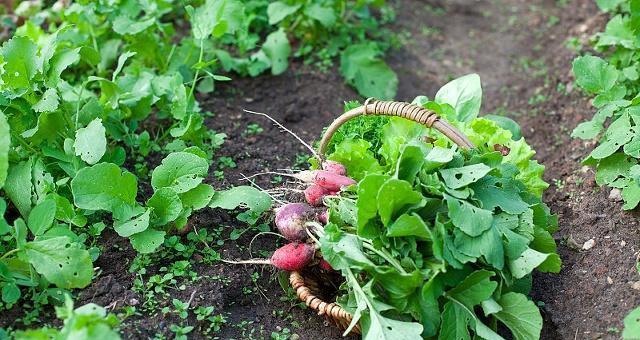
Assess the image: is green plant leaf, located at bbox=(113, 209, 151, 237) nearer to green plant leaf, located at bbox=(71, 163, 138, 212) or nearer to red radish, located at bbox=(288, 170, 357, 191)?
green plant leaf, located at bbox=(71, 163, 138, 212)

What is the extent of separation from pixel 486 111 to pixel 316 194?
6.18 feet

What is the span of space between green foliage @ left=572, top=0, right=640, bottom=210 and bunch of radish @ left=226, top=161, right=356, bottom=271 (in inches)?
45.2

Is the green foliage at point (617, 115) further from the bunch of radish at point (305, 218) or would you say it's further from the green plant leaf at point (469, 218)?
the bunch of radish at point (305, 218)

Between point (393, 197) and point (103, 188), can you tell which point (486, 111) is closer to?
point (393, 197)

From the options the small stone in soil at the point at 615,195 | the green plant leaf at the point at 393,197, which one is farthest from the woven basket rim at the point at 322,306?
the small stone in soil at the point at 615,195

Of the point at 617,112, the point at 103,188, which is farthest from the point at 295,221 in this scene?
the point at 617,112

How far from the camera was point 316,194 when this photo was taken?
120 inches

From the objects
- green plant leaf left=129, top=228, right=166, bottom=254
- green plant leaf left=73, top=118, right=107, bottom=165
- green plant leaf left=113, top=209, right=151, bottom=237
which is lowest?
green plant leaf left=129, top=228, right=166, bottom=254

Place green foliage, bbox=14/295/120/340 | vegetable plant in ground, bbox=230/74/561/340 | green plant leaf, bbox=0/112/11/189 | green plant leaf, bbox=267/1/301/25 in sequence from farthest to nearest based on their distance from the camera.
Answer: green plant leaf, bbox=267/1/301/25
green plant leaf, bbox=0/112/11/189
vegetable plant in ground, bbox=230/74/561/340
green foliage, bbox=14/295/120/340

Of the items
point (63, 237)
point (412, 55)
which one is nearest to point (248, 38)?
point (412, 55)

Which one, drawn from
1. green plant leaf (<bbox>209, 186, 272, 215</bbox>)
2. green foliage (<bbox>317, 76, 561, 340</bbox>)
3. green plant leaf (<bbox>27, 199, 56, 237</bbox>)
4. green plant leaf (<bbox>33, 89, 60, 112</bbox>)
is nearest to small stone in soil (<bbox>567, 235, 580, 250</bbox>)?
green foliage (<bbox>317, 76, 561, 340</bbox>)

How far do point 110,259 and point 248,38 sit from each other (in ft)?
6.23

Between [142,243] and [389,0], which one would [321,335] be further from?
[389,0]

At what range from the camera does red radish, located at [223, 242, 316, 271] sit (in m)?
2.91
